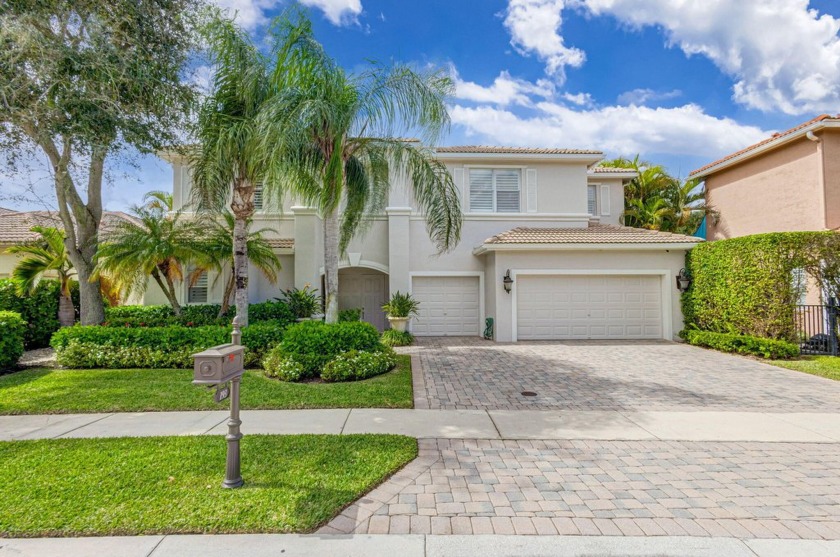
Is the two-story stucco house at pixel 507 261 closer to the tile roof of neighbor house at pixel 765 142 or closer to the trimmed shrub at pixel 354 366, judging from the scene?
the tile roof of neighbor house at pixel 765 142

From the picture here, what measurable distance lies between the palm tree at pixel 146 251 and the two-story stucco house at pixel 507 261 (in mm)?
2807

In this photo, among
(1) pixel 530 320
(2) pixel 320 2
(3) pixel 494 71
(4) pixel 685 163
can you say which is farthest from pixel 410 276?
(4) pixel 685 163

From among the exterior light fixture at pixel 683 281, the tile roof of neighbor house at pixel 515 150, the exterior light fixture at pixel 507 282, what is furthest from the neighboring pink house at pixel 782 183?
the exterior light fixture at pixel 507 282

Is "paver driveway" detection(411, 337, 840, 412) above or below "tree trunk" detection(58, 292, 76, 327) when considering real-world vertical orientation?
below

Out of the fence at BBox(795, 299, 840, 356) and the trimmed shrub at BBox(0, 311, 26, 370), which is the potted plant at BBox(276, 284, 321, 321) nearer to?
the trimmed shrub at BBox(0, 311, 26, 370)

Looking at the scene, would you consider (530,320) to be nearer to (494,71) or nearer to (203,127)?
(494,71)

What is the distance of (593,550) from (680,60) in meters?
17.2

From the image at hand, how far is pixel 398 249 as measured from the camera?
14.3 m

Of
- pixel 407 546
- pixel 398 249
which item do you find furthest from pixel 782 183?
pixel 407 546

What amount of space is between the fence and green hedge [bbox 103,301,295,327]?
14.5 meters

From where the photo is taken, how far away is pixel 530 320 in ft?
44.3

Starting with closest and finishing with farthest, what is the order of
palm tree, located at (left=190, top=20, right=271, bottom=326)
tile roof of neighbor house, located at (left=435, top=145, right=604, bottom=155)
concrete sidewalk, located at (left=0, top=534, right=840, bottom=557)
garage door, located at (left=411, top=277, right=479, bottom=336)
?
concrete sidewalk, located at (left=0, top=534, right=840, bottom=557) < palm tree, located at (left=190, top=20, right=271, bottom=326) < tile roof of neighbor house, located at (left=435, top=145, right=604, bottom=155) < garage door, located at (left=411, top=277, right=479, bottom=336)

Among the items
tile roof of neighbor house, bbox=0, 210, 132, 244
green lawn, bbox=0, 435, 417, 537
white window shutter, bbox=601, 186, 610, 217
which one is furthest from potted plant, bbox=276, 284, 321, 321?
white window shutter, bbox=601, 186, 610, 217

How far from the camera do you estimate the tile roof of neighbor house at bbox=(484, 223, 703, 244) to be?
1295cm
